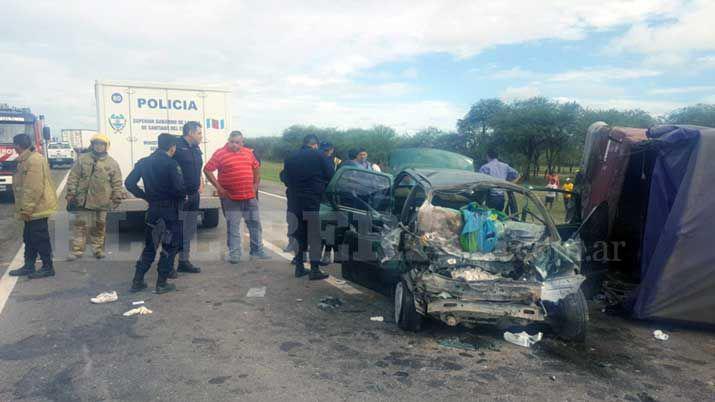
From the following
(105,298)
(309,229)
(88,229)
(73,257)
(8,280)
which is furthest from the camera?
(88,229)

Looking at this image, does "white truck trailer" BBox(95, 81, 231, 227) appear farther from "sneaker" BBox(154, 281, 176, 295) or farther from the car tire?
the car tire

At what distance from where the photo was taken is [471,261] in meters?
4.89

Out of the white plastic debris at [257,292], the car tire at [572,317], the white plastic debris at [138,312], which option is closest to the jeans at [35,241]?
the white plastic debris at [138,312]

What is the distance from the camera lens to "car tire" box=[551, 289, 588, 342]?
4.83 metres

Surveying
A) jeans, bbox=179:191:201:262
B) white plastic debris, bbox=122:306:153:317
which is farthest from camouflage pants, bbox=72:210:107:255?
white plastic debris, bbox=122:306:153:317

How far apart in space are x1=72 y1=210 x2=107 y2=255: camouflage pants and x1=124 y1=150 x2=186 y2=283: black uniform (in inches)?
89.0

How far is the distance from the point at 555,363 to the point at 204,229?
799cm

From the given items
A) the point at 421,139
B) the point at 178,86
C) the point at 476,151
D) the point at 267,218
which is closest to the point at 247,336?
the point at 178,86

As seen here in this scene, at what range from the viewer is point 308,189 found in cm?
717

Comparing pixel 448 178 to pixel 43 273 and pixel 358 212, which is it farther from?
pixel 43 273

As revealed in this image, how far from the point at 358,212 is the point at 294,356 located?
239 cm

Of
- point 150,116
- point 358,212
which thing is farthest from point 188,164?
point 150,116

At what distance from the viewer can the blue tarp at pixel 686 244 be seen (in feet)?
16.9

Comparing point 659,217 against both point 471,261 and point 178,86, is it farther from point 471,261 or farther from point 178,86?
point 178,86
